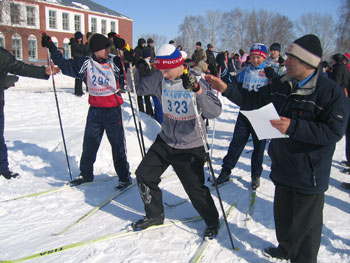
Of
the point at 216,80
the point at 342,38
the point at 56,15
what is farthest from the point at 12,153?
the point at 342,38

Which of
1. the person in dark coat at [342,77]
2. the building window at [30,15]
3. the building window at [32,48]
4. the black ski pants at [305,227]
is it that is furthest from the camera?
the building window at [32,48]

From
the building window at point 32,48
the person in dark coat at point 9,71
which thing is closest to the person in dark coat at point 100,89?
the person in dark coat at point 9,71

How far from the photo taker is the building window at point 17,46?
30709 mm

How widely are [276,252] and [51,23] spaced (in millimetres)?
37121

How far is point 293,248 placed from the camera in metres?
2.48

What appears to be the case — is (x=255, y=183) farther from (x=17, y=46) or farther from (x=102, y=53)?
(x=17, y=46)

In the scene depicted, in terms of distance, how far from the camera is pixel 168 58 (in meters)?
2.87

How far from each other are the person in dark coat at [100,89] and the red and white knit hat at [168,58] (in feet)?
5.06

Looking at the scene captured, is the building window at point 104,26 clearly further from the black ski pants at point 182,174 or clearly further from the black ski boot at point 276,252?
the black ski boot at point 276,252

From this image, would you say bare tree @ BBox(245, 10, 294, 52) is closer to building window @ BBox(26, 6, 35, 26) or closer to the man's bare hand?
building window @ BBox(26, 6, 35, 26)

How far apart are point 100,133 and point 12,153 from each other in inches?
99.6

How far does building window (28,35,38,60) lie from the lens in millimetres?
32178

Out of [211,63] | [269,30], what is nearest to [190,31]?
[269,30]

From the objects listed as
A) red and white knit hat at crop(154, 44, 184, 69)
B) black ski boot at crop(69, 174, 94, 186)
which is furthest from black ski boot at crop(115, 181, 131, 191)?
red and white knit hat at crop(154, 44, 184, 69)
